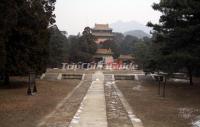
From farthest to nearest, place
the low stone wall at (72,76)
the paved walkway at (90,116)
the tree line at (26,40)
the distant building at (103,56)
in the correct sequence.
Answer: the distant building at (103,56), the low stone wall at (72,76), the tree line at (26,40), the paved walkway at (90,116)

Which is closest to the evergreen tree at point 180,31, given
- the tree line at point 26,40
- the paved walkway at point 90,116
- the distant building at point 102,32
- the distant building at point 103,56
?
the paved walkway at point 90,116

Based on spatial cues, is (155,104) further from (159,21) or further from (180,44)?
(159,21)

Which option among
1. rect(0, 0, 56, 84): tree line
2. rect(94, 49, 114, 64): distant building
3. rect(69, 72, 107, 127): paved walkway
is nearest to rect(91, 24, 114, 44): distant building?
rect(94, 49, 114, 64): distant building

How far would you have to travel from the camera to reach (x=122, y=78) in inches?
2172

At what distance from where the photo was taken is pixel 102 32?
10881cm

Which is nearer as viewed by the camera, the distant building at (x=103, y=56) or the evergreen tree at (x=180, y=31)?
the evergreen tree at (x=180, y=31)

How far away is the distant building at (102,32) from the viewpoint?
10756 centimetres

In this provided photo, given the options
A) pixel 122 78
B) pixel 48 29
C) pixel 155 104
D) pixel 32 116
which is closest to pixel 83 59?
pixel 122 78

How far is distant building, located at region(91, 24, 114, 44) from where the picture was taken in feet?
353

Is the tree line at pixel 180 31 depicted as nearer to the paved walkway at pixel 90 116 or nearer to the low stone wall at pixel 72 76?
the paved walkway at pixel 90 116

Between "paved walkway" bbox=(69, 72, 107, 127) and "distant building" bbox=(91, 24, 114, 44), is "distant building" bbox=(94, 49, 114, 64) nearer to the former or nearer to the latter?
"distant building" bbox=(91, 24, 114, 44)

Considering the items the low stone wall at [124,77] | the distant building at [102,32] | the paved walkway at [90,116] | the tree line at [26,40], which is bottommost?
the paved walkway at [90,116]

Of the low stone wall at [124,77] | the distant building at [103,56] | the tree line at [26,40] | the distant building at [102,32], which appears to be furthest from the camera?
the distant building at [102,32]

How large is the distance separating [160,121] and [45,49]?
69.3ft
